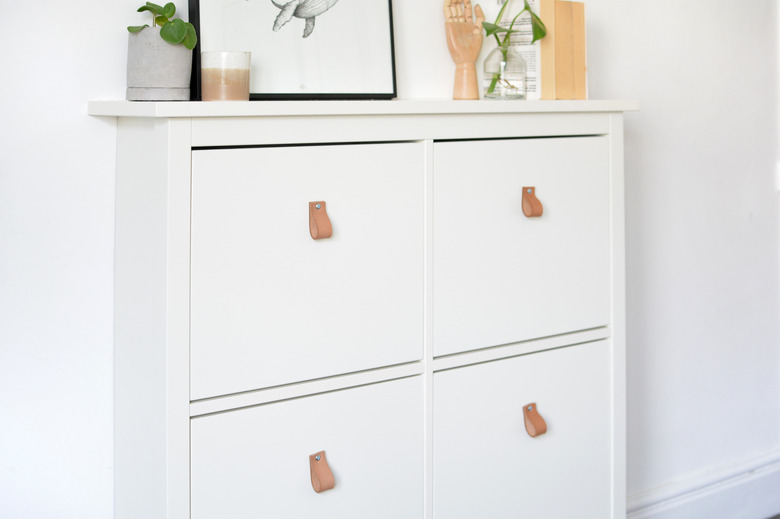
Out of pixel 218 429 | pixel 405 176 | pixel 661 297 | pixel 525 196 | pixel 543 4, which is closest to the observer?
pixel 218 429

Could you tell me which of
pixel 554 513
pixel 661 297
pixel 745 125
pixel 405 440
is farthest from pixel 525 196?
pixel 745 125

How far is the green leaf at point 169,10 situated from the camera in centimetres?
122

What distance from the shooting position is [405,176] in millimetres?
1231

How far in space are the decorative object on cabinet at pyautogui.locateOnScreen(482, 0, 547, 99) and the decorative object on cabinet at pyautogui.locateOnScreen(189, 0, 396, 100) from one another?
0.21m

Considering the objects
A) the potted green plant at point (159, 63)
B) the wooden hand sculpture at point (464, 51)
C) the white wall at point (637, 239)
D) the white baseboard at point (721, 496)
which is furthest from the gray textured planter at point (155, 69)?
the white baseboard at point (721, 496)

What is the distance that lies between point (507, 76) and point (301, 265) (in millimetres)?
643

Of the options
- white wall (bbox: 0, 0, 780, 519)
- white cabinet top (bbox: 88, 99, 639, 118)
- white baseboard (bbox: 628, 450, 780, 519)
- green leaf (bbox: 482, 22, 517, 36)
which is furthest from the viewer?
white baseboard (bbox: 628, 450, 780, 519)

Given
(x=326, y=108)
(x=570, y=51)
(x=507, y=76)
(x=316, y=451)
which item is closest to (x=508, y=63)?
(x=507, y=76)

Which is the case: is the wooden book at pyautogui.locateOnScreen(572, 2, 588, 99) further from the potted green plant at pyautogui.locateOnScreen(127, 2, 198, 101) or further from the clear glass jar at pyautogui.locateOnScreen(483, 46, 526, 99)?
the potted green plant at pyautogui.locateOnScreen(127, 2, 198, 101)

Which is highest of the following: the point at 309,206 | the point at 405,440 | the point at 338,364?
the point at 309,206

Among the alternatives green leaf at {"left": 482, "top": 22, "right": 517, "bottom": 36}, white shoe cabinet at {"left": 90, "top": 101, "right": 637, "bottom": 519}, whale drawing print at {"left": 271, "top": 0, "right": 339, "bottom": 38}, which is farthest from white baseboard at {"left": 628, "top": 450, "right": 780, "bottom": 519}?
whale drawing print at {"left": 271, "top": 0, "right": 339, "bottom": 38}

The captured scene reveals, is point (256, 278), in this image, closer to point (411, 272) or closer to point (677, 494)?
point (411, 272)

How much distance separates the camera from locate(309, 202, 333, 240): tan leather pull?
114 centimetres

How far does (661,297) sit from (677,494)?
53cm
